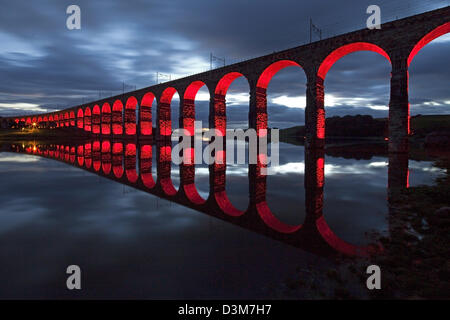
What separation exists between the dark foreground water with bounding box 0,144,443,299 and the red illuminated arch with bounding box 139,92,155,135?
43.8m

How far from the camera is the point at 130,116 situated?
174ft

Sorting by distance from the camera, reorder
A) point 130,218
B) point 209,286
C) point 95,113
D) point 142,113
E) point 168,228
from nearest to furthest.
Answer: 1. point 209,286
2. point 168,228
3. point 130,218
4. point 142,113
5. point 95,113

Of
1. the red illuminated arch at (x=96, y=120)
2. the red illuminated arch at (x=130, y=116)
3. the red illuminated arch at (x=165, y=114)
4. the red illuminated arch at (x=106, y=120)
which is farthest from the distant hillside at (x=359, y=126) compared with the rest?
the red illuminated arch at (x=96, y=120)

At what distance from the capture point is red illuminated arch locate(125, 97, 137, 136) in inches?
2062

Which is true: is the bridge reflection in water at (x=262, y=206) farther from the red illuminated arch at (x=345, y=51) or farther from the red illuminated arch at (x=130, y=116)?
the red illuminated arch at (x=130, y=116)

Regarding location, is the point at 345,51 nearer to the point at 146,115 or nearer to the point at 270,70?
the point at 270,70

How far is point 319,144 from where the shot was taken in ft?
82.9

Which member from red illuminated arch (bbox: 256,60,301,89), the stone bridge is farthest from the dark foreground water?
red illuminated arch (bbox: 256,60,301,89)

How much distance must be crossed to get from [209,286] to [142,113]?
5073cm

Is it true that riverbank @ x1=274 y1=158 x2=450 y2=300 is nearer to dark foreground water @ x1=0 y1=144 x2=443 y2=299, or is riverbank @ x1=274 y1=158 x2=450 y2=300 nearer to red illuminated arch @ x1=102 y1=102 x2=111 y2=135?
dark foreground water @ x1=0 y1=144 x2=443 y2=299

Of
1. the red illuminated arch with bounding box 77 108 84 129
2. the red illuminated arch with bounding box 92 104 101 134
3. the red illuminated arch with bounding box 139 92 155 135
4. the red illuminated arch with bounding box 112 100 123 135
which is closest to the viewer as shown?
the red illuminated arch with bounding box 139 92 155 135

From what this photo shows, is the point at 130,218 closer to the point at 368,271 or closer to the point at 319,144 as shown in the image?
the point at 368,271

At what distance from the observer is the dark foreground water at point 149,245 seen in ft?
8.95
